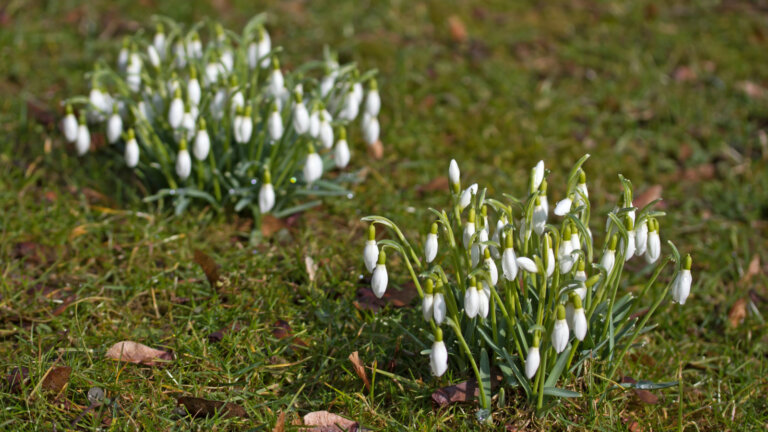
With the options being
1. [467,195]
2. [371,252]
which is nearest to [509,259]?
[467,195]

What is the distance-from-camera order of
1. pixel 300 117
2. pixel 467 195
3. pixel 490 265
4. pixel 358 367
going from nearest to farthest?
pixel 490 265
pixel 467 195
pixel 358 367
pixel 300 117

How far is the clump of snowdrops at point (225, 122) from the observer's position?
2.85 meters

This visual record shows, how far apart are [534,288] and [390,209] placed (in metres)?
1.18

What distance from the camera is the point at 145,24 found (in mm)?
4734

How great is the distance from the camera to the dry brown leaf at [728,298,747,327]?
2945mm

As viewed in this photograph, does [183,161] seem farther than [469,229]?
Yes

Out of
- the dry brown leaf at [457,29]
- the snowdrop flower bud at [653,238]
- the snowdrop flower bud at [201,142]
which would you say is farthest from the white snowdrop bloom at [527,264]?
the dry brown leaf at [457,29]

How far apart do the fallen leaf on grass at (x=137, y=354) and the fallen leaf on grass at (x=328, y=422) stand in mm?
534

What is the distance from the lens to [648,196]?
12.4 feet

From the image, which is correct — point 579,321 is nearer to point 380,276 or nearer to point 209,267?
point 380,276

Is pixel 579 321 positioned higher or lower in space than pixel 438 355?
higher

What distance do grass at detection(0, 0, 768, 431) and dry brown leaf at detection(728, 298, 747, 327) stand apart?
28mm

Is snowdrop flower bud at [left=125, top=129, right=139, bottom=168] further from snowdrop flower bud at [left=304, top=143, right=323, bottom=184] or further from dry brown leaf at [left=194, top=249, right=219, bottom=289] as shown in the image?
snowdrop flower bud at [left=304, top=143, right=323, bottom=184]

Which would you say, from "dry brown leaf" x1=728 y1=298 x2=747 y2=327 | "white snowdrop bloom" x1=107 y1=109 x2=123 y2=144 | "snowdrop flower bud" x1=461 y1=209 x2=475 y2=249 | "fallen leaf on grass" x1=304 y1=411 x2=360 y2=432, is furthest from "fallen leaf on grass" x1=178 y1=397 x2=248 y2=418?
"dry brown leaf" x1=728 y1=298 x2=747 y2=327
